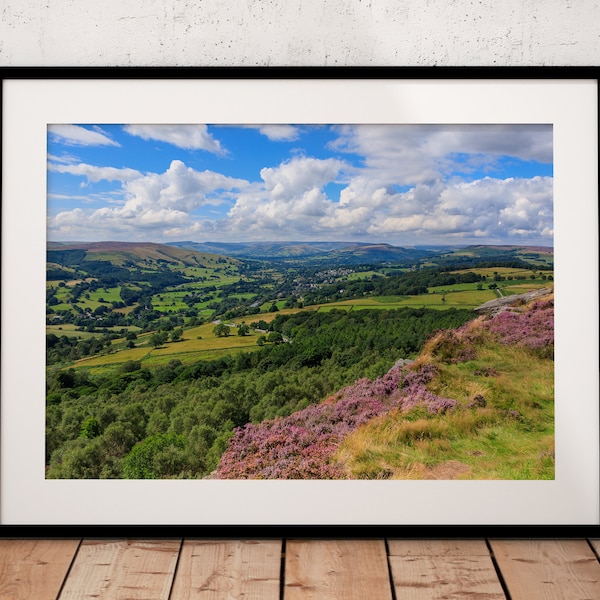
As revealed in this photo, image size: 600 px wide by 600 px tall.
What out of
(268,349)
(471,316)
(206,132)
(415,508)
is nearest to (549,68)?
(471,316)

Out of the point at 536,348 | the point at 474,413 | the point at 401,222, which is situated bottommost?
the point at 474,413

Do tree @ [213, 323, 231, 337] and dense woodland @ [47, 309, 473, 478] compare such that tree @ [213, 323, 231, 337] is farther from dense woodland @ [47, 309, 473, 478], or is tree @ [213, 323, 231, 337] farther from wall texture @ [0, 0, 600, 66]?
wall texture @ [0, 0, 600, 66]

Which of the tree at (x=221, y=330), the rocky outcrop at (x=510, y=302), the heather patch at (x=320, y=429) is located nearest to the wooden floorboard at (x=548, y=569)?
the heather patch at (x=320, y=429)

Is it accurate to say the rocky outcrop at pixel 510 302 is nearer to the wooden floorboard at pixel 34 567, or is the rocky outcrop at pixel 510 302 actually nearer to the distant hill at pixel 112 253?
the distant hill at pixel 112 253

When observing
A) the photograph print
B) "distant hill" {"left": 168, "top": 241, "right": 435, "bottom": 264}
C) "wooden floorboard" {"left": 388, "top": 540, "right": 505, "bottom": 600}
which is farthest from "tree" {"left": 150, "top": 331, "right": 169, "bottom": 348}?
"wooden floorboard" {"left": 388, "top": 540, "right": 505, "bottom": 600}

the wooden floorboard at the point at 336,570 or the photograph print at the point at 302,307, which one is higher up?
the photograph print at the point at 302,307

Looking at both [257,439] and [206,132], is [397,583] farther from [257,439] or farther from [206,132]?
[206,132]

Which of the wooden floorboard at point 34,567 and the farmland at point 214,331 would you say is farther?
the farmland at point 214,331
